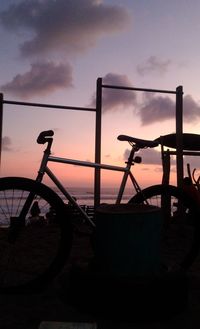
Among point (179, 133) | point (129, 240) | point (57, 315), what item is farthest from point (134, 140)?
point (179, 133)

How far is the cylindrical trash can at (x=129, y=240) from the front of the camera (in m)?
2.50

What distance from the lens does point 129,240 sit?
98.3 inches

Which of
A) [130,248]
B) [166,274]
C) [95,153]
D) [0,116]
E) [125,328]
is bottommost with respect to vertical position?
[125,328]

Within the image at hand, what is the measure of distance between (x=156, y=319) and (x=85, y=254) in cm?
212

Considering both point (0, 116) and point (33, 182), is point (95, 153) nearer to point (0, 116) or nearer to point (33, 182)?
point (0, 116)

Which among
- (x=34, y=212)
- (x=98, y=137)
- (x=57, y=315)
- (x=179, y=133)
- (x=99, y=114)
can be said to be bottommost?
(x=57, y=315)

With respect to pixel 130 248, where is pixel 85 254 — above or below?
below

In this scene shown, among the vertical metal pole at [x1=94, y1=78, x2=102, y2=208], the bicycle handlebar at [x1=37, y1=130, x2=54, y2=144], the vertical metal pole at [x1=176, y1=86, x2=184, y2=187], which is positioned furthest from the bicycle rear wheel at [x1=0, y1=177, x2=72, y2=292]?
the vertical metal pole at [x1=176, y1=86, x2=184, y2=187]

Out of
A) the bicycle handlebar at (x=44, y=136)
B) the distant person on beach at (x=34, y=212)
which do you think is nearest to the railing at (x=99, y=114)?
the distant person on beach at (x=34, y=212)

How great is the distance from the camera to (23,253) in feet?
13.8

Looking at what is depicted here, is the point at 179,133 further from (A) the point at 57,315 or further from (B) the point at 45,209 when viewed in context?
(A) the point at 57,315

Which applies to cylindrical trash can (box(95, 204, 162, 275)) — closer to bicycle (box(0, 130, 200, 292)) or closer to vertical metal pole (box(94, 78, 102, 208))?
bicycle (box(0, 130, 200, 292))

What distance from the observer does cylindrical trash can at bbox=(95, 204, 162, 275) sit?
8.20 ft

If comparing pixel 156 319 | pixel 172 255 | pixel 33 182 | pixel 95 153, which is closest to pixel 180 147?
pixel 95 153
